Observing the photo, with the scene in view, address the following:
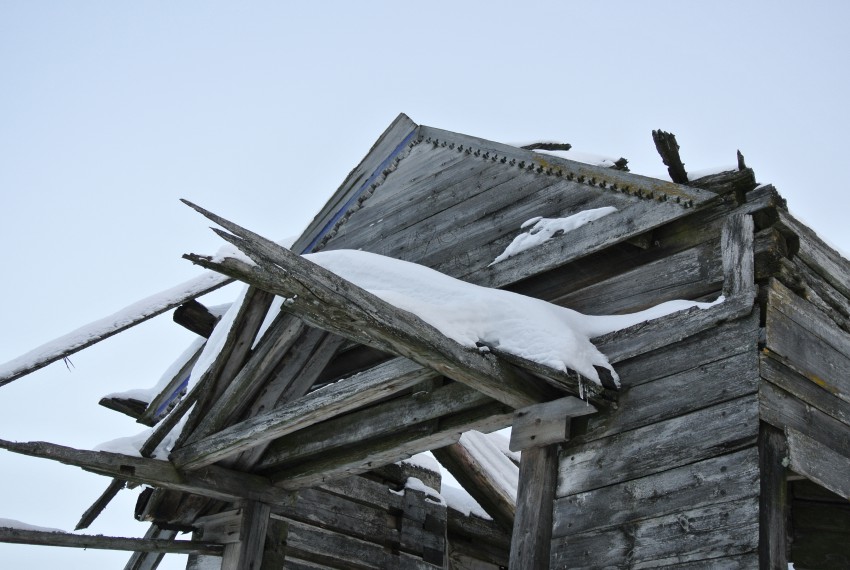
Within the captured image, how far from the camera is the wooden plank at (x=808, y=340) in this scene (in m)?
4.61

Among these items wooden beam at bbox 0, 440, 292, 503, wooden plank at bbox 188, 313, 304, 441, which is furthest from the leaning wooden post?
wooden beam at bbox 0, 440, 292, 503

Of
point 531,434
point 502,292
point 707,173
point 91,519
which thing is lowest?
point 91,519

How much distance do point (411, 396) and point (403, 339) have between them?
146 centimetres

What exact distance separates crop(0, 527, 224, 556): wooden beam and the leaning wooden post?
Answer: 8.98 feet

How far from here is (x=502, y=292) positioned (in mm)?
5438

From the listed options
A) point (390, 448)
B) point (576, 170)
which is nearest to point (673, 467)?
point (390, 448)

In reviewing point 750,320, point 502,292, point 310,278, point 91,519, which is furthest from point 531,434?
point 91,519

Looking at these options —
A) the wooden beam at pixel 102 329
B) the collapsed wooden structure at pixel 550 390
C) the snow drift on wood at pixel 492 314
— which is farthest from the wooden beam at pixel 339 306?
the wooden beam at pixel 102 329

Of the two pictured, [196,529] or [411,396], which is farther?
[196,529]

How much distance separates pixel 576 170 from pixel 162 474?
343 cm

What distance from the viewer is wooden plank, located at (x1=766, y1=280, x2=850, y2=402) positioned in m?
4.61

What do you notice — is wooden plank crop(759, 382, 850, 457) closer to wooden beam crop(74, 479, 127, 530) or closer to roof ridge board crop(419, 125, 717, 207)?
roof ridge board crop(419, 125, 717, 207)

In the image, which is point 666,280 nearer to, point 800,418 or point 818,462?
point 800,418

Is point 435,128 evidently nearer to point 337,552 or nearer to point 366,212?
point 366,212
